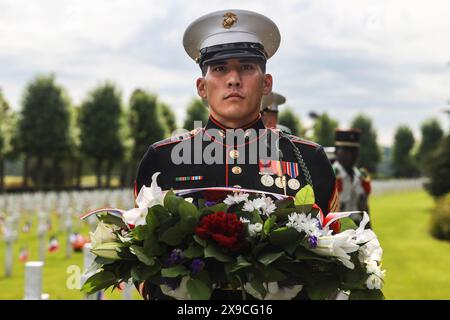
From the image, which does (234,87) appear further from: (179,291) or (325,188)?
(179,291)

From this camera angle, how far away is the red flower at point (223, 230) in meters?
2.15

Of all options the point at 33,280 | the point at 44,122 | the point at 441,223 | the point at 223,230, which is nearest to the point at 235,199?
the point at 223,230

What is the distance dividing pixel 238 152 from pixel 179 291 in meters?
1.05

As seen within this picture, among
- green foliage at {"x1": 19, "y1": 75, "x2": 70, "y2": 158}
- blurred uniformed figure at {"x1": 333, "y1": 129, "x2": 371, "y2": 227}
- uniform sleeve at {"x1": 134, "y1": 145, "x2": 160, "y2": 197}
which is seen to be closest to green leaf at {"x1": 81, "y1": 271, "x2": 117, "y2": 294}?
uniform sleeve at {"x1": 134, "y1": 145, "x2": 160, "y2": 197}

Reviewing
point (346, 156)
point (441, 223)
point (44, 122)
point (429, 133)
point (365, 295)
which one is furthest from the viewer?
point (429, 133)

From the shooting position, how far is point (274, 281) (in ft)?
7.27

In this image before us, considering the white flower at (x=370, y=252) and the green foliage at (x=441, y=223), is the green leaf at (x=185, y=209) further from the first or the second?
the green foliage at (x=441, y=223)

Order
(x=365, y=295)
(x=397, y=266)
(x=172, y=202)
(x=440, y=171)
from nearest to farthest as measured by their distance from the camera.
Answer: (x=172, y=202) → (x=365, y=295) → (x=397, y=266) → (x=440, y=171)

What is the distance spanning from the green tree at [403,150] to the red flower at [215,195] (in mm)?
93714

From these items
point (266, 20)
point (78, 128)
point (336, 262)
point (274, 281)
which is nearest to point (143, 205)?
point (274, 281)

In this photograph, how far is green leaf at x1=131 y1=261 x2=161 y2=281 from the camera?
2250mm

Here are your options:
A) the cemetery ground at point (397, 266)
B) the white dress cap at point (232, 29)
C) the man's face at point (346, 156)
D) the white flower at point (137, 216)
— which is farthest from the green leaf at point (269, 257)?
the man's face at point (346, 156)

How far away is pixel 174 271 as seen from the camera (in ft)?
7.09
